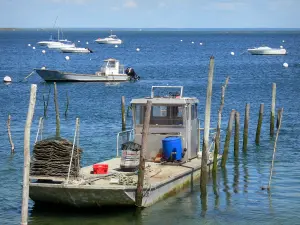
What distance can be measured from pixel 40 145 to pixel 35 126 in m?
19.0

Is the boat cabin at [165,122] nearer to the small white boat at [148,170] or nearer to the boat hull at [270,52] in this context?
the small white boat at [148,170]

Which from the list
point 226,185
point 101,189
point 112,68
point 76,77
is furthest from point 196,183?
point 112,68

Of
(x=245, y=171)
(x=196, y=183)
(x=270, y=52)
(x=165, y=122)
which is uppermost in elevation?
(x=165, y=122)

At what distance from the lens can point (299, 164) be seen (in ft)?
106

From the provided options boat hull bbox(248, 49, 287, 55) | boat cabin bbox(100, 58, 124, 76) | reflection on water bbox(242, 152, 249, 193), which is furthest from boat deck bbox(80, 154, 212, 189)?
boat hull bbox(248, 49, 287, 55)

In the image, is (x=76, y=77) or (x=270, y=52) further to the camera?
(x=270, y=52)

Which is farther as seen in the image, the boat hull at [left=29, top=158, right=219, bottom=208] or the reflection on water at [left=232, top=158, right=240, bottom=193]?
the reflection on water at [left=232, top=158, right=240, bottom=193]

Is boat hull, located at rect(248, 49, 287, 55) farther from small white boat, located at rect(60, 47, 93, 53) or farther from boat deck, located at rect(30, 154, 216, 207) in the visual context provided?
boat deck, located at rect(30, 154, 216, 207)

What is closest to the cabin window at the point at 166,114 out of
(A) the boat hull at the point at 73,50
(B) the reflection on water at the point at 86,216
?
(B) the reflection on water at the point at 86,216

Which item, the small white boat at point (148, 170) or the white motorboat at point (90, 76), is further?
the white motorboat at point (90, 76)

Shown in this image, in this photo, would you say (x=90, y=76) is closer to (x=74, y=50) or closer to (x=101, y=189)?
(x=101, y=189)

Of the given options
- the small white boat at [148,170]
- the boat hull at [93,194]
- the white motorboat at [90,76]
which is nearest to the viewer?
the boat hull at [93,194]

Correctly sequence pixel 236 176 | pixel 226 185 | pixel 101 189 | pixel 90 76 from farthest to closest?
pixel 90 76
pixel 236 176
pixel 226 185
pixel 101 189

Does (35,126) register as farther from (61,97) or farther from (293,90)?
(293,90)
